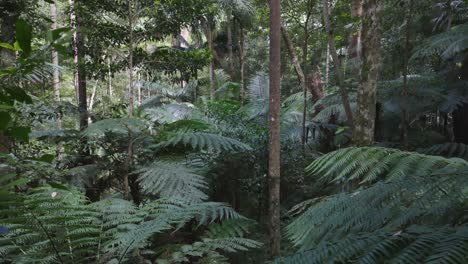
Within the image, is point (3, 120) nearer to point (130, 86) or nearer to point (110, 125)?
point (110, 125)

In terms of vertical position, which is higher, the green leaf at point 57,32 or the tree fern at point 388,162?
the green leaf at point 57,32

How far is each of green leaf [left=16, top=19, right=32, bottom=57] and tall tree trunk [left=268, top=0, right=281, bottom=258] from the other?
9.08 feet

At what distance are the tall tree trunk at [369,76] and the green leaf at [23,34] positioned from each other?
312 cm

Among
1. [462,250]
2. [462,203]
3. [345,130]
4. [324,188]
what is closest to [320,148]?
[345,130]

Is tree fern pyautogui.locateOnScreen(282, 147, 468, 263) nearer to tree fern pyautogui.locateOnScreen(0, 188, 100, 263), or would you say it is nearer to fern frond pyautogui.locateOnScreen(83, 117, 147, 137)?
tree fern pyautogui.locateOnScreen(0, 188, 100, 263)

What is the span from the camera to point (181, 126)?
4.36m

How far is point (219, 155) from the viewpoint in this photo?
15.7 feet

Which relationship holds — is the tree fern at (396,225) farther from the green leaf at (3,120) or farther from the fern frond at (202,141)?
the fern frond at (202,141)

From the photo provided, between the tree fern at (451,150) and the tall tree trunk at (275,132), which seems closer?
the tall tree trunk at (275,132)

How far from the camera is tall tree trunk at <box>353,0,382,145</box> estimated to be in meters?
3.31

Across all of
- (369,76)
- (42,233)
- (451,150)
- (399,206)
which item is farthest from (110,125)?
(451,150)

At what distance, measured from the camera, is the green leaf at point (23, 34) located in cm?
53

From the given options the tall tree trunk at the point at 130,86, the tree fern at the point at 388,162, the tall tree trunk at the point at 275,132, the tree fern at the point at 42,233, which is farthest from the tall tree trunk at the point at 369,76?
the tree fern at the point at 42,233

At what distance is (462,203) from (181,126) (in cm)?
351
